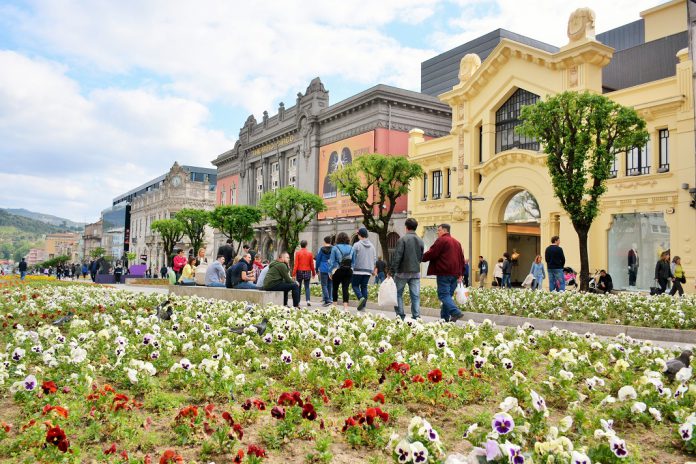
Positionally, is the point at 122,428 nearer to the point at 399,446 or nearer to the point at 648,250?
the point at 399,446

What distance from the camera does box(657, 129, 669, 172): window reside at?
23.4 meters

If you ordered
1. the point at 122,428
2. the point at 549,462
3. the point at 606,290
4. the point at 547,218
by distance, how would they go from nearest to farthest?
the point at 549,462
the point at 122,428
the point at 606,290
the point at 547,218

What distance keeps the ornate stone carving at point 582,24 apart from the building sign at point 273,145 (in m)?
28.1

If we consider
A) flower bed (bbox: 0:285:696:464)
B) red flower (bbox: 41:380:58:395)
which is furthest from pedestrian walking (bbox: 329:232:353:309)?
red flower (bbox: 41:380:58:395)

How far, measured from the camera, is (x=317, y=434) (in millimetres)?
3887

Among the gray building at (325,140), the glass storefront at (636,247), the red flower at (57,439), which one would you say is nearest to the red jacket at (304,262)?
the red flower at (57,439)

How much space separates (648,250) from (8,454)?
25135 millimetres

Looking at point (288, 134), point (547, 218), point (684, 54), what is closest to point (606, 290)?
point (547, 218)

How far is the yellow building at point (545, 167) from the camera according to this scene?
23.1m

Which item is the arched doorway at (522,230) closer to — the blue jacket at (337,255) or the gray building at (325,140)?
the gray building at (325,140)

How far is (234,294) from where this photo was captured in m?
14.1

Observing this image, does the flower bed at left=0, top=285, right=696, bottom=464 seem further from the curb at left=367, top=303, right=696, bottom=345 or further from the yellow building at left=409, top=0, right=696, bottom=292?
the yellow building at left=409, top=0, right=696, bottom=292

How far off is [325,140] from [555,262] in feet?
102

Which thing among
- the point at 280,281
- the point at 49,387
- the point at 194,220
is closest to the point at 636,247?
the point at 280,281
